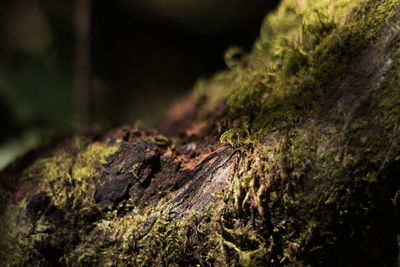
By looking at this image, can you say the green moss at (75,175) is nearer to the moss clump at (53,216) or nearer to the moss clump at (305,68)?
the moss clump at (53,216)

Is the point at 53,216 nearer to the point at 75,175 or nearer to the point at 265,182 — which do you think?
the point at 75,175

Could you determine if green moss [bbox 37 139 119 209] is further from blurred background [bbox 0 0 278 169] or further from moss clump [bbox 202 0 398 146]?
blurred background [bbox 0 0 278 169]

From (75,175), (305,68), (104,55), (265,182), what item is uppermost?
(104,55)

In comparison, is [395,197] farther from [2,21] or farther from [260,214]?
[2,21]

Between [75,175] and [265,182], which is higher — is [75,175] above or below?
above

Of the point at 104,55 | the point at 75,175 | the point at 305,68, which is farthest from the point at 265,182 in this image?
the point at 104,55

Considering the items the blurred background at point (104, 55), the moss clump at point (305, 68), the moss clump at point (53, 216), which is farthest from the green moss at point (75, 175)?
the blurred background at point (104, 55)
